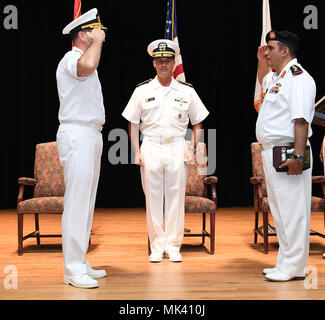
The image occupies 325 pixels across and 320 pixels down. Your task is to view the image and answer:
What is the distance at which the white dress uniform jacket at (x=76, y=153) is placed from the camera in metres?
2.96

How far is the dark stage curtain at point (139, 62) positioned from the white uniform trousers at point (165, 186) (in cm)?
419

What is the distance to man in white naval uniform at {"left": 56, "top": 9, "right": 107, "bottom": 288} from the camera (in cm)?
296

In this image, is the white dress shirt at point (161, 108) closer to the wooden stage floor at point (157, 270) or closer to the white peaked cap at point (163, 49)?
the white peaked cap at point (163, 49)

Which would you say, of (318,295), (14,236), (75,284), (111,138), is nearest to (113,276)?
(75,284)

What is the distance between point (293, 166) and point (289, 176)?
129mm

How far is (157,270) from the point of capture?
3529mm

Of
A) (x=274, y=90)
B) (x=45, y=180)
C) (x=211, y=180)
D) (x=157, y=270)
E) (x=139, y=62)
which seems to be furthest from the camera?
(x=139, y=62)

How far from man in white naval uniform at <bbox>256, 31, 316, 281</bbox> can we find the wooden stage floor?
0.23m

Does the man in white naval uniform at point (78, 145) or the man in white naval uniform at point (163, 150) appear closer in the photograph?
the man in white naval uniform at point (78, 145)

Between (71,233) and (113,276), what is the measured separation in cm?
56

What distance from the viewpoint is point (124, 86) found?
8086 mm

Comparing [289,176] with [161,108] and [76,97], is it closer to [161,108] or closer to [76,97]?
[161,108]

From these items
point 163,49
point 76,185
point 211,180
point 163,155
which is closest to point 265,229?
point 211,180

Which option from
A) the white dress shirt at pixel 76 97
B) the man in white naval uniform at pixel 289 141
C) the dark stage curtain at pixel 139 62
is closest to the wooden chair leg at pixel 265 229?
the man in white naval uniform at pixel 289 141
